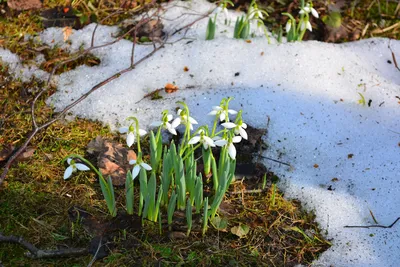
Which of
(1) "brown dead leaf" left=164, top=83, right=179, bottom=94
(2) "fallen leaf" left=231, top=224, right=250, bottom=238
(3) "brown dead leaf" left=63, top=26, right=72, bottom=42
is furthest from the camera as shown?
(3) "brown dead leaf" left=63, top=26, right=72, bottom=42

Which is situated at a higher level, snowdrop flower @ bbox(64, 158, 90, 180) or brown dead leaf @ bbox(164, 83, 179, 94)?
snowdrop flower @ bbox(64, 158, 90, 180)

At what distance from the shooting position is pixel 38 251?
6.19 ft

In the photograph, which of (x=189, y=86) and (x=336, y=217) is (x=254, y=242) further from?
(x=189, y=86)

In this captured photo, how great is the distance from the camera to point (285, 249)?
201 cm

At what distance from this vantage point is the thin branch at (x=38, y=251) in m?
1.88

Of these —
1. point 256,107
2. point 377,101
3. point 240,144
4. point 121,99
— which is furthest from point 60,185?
point 377,101

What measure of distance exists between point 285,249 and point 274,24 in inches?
64.5

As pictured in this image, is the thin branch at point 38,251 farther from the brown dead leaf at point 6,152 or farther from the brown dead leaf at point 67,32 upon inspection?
the brown dead leaf at point 67,32

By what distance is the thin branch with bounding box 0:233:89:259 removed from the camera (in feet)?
6.18

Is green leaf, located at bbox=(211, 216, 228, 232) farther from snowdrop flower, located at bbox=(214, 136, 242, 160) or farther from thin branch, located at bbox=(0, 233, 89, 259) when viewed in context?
thin branch, located at bbox=(0, 233, 89, 259)

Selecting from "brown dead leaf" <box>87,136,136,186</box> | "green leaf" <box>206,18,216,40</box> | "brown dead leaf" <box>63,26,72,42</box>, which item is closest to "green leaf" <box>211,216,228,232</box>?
"brown dead leaf" <box>87,136,136,186</box>

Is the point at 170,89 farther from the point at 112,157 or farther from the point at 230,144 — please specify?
the point at 230,144

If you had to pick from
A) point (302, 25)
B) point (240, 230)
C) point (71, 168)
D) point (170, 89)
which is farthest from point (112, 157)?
point (302, 25)

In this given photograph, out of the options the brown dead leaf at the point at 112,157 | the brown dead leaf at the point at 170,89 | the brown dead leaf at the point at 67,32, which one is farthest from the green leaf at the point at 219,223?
the brown dead leaf at the point at 67,32
